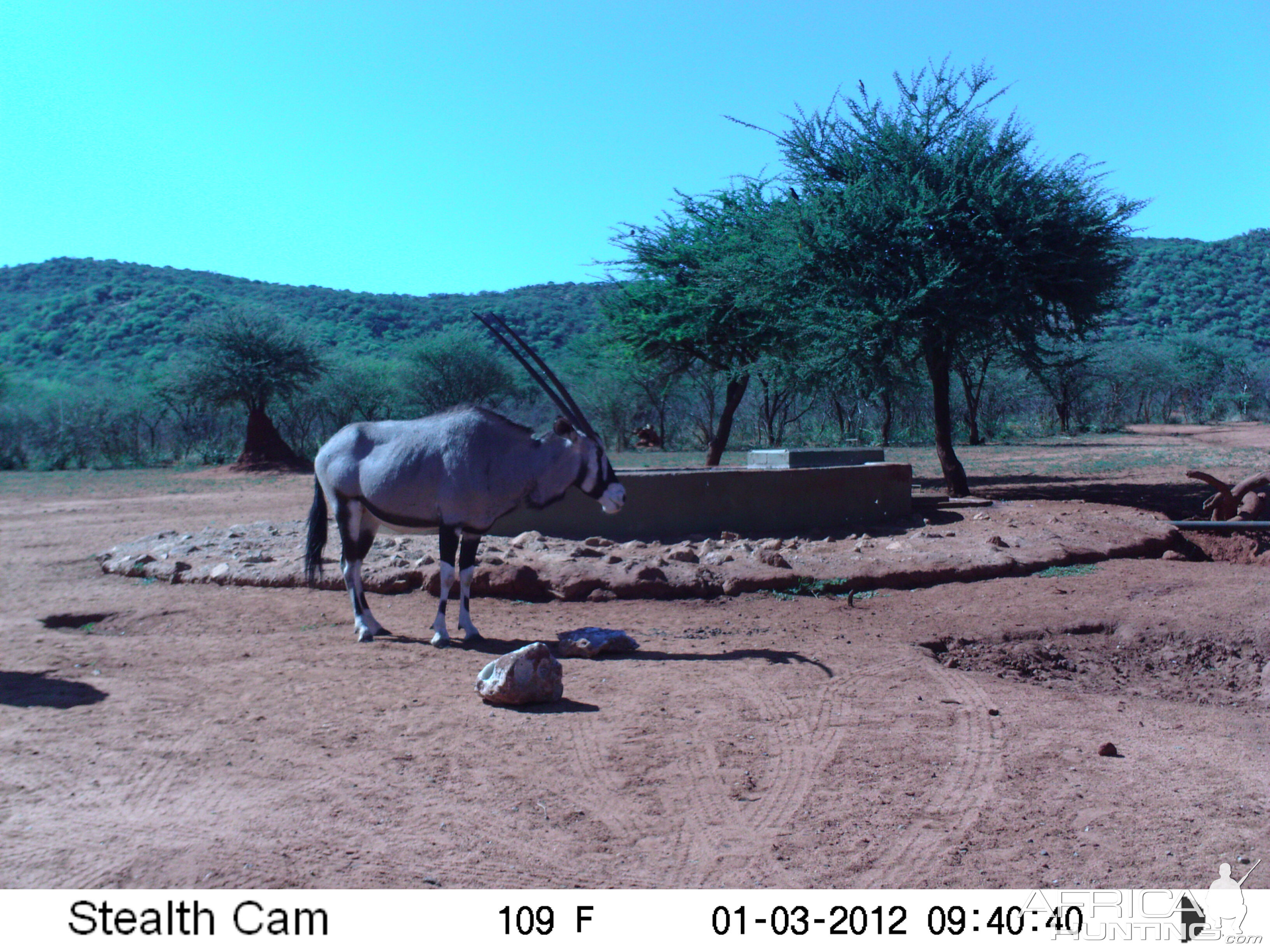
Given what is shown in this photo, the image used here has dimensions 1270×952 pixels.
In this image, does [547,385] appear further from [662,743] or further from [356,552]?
[662,743]

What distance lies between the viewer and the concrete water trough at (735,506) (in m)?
11.0

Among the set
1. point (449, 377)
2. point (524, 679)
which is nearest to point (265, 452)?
point (449, 377)

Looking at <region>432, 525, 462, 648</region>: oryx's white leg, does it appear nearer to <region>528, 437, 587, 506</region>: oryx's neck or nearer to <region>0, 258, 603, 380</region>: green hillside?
<region>528, 437, 587, 506</region>: oryx's neck

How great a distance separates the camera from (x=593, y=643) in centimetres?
665

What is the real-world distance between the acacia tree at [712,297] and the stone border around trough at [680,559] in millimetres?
6681

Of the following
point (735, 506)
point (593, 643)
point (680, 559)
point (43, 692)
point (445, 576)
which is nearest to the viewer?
point (43, 692)

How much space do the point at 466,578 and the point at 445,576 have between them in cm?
17

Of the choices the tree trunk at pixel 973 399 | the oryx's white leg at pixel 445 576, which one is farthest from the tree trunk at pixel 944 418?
the tree trunk at pixel 973 399

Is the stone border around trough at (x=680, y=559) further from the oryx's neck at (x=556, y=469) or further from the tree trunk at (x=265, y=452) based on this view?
the tree trunk at (x=265, y=452)

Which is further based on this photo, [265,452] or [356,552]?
[265,452]

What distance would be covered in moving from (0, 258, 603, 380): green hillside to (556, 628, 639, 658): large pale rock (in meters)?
41.0
